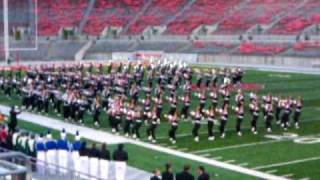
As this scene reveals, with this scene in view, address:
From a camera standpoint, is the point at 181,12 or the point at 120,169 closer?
the point at 120,169

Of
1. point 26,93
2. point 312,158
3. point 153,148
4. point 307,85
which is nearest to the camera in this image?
point 312,158

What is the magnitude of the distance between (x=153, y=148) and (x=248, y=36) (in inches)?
1204

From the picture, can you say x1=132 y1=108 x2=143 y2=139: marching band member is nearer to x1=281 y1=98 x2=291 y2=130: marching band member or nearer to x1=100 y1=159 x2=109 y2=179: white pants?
x1=281 y1=98 x2=291 y2=130: marching band member

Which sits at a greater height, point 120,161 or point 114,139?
point 120,161

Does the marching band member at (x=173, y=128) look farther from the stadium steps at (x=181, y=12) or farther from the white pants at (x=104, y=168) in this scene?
the stadium steps at (x=181, y=12)

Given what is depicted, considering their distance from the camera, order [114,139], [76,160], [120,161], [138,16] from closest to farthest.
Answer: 1. [120,161]
2. [76,160]
3. [114,139]
4. [138,16]

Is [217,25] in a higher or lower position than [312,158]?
higher

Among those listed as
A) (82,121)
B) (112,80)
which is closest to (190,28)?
(112,80)

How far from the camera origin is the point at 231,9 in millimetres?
49906

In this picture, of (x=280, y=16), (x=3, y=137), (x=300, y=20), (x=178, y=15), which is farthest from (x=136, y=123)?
(x=178, y=15)

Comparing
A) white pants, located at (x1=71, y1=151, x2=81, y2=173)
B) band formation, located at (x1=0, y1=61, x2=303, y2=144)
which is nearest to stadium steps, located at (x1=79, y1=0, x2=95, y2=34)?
band formation, located at (x1=0, y1=61, x2=303, y2=144)

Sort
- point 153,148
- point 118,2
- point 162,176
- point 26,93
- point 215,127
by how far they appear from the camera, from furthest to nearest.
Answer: point 118,2 < point 26,93 < point 215,127 < point 153,148 < point 162,176

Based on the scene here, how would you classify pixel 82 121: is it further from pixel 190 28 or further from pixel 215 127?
pixel 190 28

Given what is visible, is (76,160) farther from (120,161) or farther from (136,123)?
(136,123)
